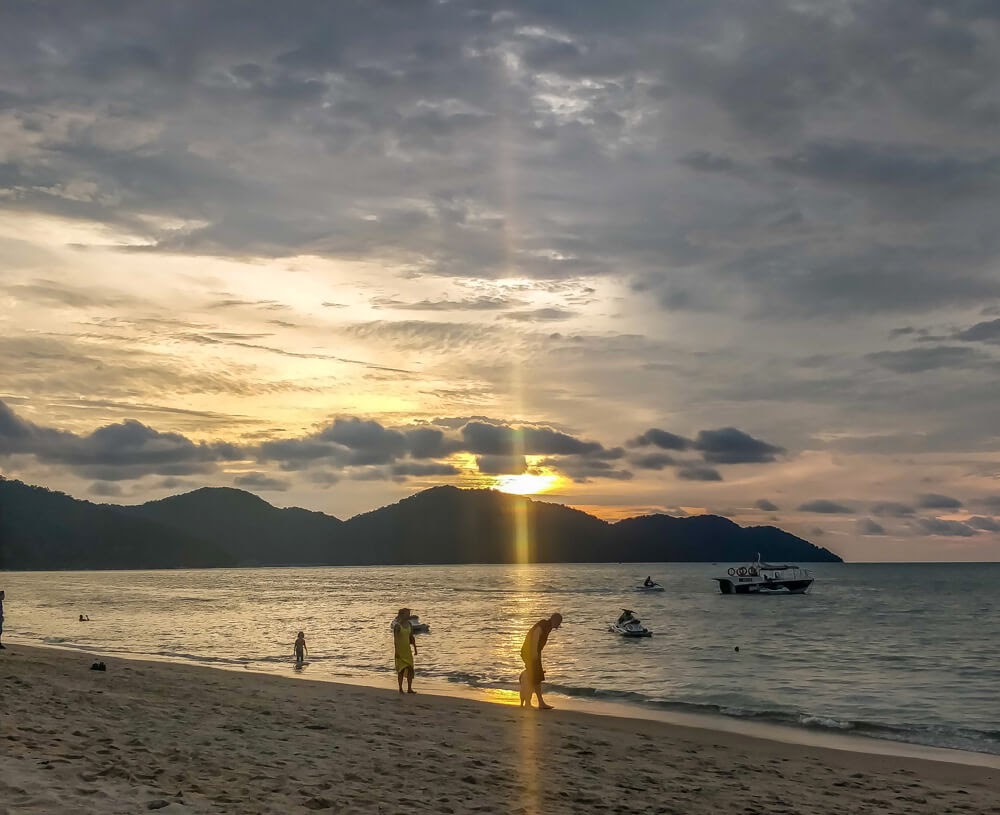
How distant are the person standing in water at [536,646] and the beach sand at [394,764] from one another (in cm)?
77

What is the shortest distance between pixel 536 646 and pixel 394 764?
26.3ft

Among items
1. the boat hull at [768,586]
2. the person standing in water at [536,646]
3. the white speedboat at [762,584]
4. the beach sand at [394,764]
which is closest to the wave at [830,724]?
the beach sand at [394,764]

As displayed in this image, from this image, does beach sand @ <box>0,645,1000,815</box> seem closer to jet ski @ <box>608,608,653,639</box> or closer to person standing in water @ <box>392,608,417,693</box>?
person standing in water @ <box>392,608,417,693</box>

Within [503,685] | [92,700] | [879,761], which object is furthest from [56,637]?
[879,761]

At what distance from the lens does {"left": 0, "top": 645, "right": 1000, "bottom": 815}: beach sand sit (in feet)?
34.4

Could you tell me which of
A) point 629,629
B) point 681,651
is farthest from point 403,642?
point 629,629

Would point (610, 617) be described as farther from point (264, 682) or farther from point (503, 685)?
point (264, 682)

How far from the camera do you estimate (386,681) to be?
3328cm

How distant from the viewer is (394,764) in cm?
1334

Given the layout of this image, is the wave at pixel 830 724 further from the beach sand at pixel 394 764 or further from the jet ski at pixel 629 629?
the jet ski at pixel 629 629

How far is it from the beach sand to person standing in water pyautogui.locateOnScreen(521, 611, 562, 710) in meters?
0.77

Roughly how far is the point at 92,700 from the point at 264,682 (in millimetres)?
10182

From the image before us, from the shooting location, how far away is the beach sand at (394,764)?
34.4ft

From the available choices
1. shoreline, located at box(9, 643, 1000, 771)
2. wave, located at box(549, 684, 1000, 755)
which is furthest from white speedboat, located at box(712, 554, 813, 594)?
shoreline, located at box(9, 643, 1000, 771)
